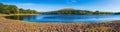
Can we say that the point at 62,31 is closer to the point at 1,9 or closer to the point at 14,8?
the point at 1,9

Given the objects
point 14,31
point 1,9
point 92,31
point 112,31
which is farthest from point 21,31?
point 1,9

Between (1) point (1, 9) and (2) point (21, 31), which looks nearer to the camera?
(2) point (21, 31)

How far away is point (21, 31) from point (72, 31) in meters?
3.38

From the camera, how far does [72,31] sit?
58.7ft

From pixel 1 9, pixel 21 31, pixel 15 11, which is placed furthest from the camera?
pixel 15 11

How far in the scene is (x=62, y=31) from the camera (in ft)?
58.5

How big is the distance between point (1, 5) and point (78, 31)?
11269 cm

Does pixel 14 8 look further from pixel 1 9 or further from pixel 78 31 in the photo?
pixel 78 31

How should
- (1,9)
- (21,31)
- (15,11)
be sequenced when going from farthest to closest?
(15,11)
(1,9)
(21,31)

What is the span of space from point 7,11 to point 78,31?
10946cm

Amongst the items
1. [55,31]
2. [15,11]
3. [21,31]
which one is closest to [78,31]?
[55,31]

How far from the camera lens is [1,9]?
121500 mm

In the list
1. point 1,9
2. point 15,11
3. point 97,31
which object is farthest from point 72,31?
point 15,11

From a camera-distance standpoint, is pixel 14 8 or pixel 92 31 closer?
pixel 92 31
